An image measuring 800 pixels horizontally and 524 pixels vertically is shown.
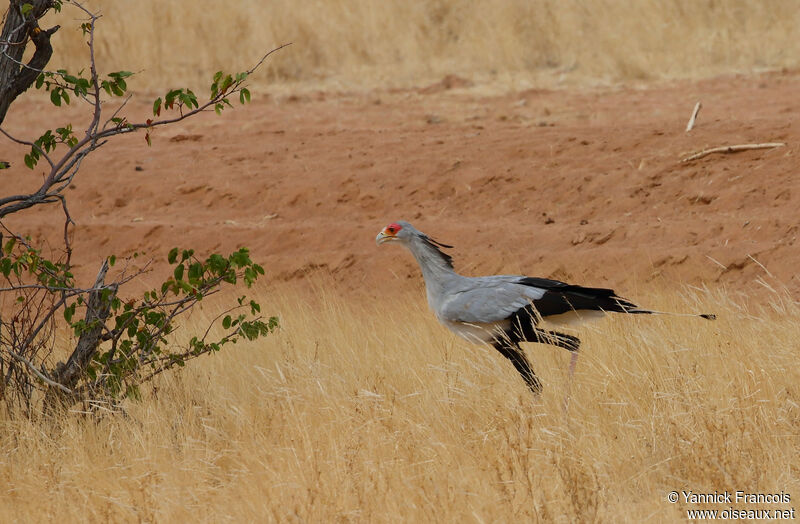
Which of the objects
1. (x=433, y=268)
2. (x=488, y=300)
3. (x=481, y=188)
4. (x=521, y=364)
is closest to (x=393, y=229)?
(x=433, y=268)

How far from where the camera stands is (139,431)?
533cm

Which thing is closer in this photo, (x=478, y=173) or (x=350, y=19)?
(x=478, y=173)

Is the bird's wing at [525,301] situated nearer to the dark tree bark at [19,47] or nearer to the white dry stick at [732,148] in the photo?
the dark tree bark at [19,47]

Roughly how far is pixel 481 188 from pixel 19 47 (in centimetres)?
715

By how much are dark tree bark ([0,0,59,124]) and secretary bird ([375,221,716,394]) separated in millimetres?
2472

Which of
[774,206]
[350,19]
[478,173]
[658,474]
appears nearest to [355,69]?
[350,19]

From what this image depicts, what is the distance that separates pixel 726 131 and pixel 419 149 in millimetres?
3766

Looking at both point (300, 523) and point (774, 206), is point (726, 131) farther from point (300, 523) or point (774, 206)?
point (300, 523)

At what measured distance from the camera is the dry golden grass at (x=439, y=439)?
4383 mm

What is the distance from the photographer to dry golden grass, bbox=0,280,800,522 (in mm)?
4383

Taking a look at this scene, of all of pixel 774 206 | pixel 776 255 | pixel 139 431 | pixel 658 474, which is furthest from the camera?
pixel 774 206

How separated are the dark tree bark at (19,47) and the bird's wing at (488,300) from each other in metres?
2.45
